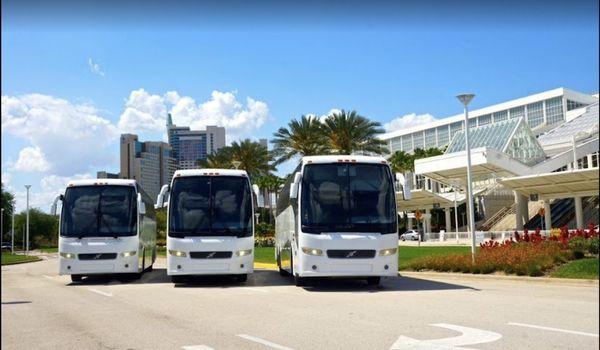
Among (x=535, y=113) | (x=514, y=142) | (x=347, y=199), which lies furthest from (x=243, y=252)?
(x=535, y=113)

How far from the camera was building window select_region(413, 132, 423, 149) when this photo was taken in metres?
142

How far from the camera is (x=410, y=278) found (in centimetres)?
2081

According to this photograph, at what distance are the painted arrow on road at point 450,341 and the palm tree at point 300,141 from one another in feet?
134

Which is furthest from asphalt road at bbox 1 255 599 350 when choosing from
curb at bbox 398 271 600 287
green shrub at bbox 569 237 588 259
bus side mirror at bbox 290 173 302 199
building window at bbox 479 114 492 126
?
building window at bbox 479 114 492 126

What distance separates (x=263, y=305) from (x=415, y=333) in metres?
4.88

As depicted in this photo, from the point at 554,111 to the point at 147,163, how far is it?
8848 cm

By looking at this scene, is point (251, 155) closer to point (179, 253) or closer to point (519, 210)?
point (519, 210)

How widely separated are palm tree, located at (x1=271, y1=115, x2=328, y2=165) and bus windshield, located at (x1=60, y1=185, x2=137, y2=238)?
30.0 m

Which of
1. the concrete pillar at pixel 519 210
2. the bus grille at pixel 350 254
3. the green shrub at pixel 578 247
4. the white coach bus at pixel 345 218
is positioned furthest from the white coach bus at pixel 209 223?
the concrete pillar at pixel 519 210

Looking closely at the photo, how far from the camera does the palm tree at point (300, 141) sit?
1966 inches

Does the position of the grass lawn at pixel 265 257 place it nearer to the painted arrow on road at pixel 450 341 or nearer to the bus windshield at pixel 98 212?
the bus windshield at pixel 98 212

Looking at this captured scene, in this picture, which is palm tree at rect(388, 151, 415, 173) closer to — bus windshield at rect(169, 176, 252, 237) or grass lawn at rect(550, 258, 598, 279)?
grass lawn at rect(550, 258, 598, 279)

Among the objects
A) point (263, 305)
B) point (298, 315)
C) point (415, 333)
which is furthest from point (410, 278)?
point (415, 333)

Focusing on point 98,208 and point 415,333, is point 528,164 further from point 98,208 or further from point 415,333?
point 415,333
